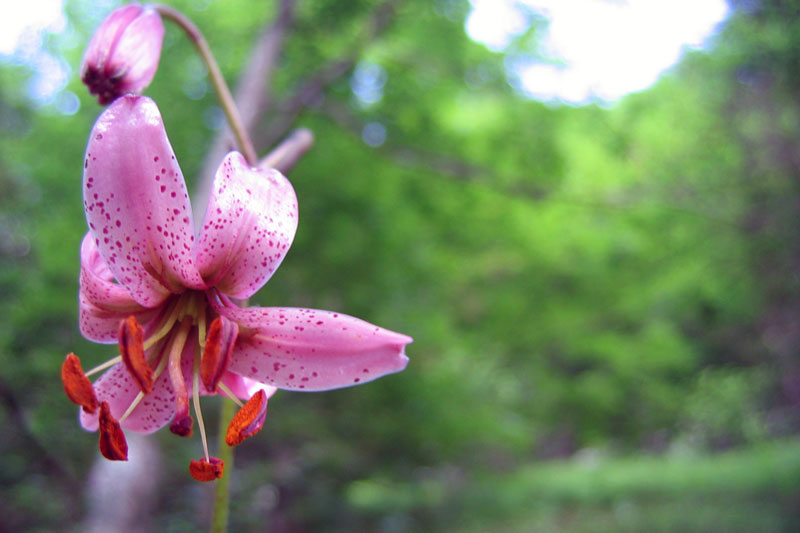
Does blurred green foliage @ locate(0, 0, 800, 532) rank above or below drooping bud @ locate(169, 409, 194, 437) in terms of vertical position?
above

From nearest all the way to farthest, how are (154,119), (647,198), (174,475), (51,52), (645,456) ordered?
(154,119), (174,475), (51,52), (647,198), (645,456)

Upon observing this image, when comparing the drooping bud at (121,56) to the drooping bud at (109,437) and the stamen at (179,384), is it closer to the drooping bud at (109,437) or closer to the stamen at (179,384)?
the stamen at (179,384)

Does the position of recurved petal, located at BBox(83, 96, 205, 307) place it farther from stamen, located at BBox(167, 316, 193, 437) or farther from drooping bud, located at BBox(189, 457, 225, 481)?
drooping bud, located at BBox(189, 457, 225, 481)

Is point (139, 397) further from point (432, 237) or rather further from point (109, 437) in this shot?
point (432, 237)

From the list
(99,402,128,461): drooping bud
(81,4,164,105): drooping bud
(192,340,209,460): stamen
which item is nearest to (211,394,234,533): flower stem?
(192,340,209,460): stamen

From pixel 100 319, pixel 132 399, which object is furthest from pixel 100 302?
pixel 132 399

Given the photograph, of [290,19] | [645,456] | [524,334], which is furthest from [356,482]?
[645,456]

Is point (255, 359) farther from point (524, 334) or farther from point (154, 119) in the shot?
point (524, 334)
